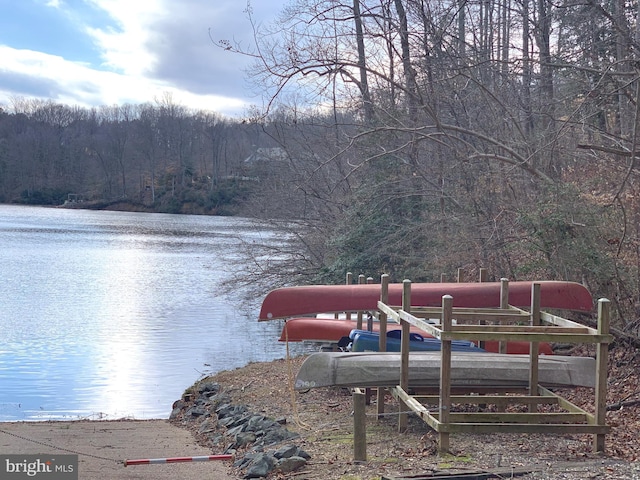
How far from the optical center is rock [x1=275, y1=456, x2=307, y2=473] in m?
6.30

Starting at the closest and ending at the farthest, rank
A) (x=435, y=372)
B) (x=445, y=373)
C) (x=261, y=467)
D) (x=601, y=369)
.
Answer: (x=445, y=373), (x=601, y=369), (x=261, y=467), (x=435, y=372)

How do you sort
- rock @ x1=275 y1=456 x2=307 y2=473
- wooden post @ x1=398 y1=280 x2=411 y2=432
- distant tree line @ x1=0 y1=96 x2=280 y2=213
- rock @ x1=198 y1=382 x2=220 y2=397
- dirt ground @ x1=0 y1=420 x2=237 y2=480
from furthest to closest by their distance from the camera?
1. distant tree line @ x1=0 y1=96 x2=280 y2=213
2. rock @ x1=198 y1=382 x2=220 y2=397
3. dirt ground @ x1=0 y1=420 x2=237 y2=480
4. wooden post @ x1=398 y1=280 x2=411 y2=432
5. rock @ x1=275 y1=456 x2=307 y2=473

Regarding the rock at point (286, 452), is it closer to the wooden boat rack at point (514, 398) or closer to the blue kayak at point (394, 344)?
the wooden boat rack at point (514, 398)

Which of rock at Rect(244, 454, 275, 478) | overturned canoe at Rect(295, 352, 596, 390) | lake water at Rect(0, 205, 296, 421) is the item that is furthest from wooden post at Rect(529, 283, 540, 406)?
lake water at Rect(0, 205, 296, 421)

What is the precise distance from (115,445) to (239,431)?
62.6 inches

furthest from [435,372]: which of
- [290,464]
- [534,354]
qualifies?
[290,464]

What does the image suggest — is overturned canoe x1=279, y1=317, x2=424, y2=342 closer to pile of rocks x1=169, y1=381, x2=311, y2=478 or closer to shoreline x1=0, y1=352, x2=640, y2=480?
shoreline x1=0, y1=352, x2=640, y2=480

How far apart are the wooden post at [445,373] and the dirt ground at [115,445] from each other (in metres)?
1.94

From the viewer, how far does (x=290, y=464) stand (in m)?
6.32

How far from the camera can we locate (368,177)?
18.6 m

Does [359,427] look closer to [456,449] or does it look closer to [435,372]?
[456,449]

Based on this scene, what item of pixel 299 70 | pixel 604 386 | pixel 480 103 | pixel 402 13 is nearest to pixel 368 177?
pixel 480 103

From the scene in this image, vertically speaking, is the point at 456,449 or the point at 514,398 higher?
the point at 514,398

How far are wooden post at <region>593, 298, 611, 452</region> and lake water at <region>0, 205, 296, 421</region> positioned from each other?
725cm
